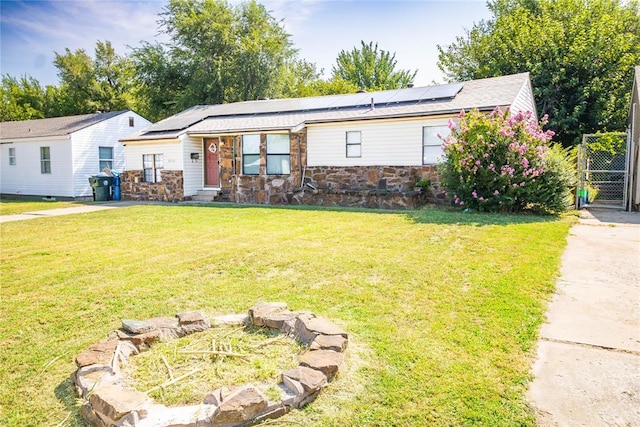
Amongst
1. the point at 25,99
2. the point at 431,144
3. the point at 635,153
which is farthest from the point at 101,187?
the point at 25,99

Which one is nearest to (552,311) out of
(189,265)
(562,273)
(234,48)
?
(562,273)

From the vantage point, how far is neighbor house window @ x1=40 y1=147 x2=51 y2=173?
19.1 meters

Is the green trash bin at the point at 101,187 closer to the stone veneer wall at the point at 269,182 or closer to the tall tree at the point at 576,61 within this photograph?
the stone veneer wall at the point at 269,182

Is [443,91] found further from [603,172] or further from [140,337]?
[140,337]

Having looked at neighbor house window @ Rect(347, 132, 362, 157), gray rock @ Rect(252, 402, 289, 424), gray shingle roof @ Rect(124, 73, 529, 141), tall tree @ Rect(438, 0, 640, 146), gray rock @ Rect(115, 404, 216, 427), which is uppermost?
tall tree @ Rect(438, 0, 640, 146)

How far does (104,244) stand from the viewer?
6.90 m

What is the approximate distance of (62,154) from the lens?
1850 centimetres

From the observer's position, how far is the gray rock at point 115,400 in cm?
223

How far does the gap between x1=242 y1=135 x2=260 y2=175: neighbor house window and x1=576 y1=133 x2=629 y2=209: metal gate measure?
9695 millimetres

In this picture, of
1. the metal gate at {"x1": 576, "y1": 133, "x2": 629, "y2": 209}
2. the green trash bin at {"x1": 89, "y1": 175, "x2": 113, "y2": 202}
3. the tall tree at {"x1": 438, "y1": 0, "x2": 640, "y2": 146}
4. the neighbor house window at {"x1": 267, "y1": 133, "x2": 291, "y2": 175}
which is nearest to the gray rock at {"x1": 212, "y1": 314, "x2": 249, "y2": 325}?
the metal gate at {"x1": 576, "y1": 133, "x2": 629, "y2": 209}

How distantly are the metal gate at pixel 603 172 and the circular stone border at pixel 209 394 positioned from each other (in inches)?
397

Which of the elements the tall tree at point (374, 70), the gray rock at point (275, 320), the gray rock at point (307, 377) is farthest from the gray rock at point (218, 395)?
the tall tree at point (374, 70)

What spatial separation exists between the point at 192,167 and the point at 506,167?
11.1 meters

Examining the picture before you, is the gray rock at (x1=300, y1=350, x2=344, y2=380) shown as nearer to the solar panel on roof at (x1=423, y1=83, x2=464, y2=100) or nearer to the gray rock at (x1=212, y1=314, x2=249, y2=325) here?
the gray rock at (x1=212, y1=314, x2=249, y2=325)
